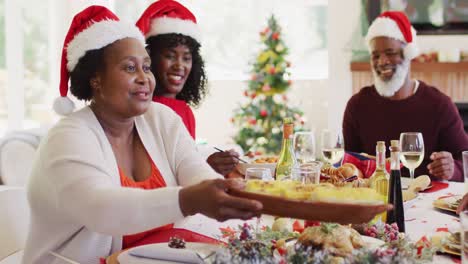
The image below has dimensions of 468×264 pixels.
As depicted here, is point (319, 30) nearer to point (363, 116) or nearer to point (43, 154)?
point (363, 116)

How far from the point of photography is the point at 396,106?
3137 millimetres

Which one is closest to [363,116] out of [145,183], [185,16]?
[185,16]

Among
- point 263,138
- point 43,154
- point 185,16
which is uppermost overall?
point 185,16

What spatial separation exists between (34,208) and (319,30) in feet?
17.5

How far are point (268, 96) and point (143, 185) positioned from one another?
4.27 metres

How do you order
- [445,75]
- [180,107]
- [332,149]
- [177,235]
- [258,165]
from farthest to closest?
[445,75] < [180,107] < [258,165] < [332,149] < [177,235]

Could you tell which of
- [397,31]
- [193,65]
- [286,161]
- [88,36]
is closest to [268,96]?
[397,31]

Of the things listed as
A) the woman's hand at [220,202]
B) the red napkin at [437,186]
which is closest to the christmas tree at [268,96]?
the red napkin at [437,186]

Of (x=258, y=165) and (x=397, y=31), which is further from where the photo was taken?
(x=397, y=31)

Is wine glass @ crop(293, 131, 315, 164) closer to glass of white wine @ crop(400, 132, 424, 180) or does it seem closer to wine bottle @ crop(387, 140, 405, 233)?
glass of white wine @ crop(400, 132, 424, 180)

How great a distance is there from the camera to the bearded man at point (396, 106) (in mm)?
2992

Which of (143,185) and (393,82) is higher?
(393,82)

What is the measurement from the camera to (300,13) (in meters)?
6.48

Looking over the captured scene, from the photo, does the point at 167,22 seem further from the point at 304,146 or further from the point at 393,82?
the point at 393,82
